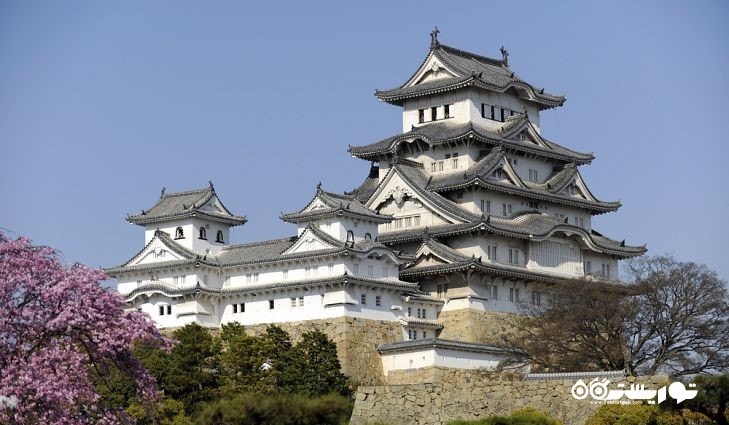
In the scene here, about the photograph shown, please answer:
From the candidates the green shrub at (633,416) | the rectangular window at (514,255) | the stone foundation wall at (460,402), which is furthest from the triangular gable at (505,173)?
the green shrub at (633,416)

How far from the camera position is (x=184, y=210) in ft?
241

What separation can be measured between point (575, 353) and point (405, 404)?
16.4 meters

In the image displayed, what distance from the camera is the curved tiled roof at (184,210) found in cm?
7350

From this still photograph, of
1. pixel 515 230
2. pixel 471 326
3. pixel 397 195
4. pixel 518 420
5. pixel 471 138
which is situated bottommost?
pixel 518 420

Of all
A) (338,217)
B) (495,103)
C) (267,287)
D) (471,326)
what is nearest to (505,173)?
(495,103)

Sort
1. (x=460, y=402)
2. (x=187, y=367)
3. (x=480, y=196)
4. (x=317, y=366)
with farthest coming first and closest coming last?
(x=480, y=196) < (x=317, y=366) < (x=187, y=367) < (x=460, y=402)

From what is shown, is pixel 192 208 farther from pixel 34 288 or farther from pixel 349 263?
pixel 34 288

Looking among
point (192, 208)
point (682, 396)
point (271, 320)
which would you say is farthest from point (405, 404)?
point (192, 208)

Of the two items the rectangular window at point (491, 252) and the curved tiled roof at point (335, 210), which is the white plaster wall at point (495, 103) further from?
the curved tiled roof at point (335, 210)

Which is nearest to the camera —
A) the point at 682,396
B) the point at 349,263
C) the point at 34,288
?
the point at 34,288

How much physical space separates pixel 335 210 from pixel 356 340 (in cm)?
618

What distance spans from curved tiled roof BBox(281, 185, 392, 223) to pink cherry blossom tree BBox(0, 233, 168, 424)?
110ft

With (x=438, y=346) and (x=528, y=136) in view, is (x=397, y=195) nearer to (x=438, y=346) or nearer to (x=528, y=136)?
Result: (x=528, y=136)

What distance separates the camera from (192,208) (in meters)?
73.0
